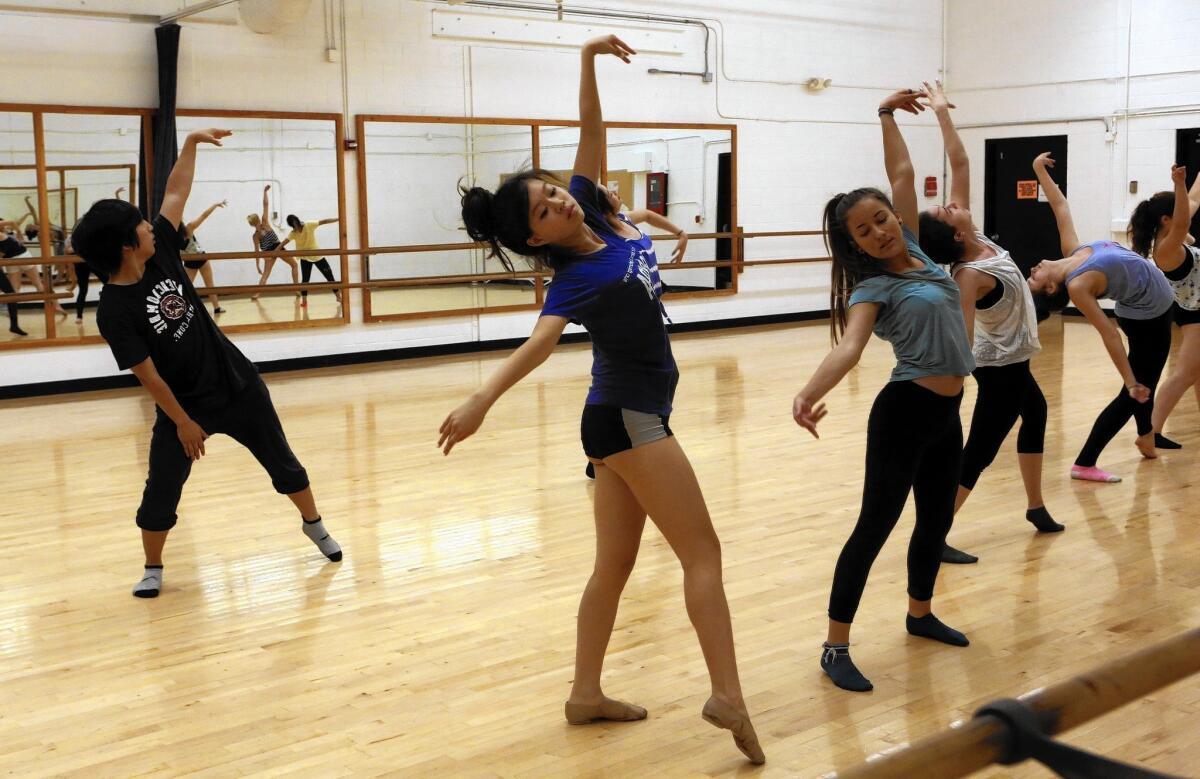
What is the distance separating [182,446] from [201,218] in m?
6.50

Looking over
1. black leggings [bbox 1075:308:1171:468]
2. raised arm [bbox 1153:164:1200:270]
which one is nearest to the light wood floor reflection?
black leggings [bbox 1075:308:1171:468]

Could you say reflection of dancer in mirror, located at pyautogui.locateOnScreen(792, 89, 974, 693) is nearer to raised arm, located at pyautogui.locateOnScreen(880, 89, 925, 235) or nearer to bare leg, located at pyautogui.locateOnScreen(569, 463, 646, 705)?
raised arm, located at pyautogui.locateOnScreen(880, 89, 925, 235)

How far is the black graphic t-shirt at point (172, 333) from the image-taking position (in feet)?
12.6

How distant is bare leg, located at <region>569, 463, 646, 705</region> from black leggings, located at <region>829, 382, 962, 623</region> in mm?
672

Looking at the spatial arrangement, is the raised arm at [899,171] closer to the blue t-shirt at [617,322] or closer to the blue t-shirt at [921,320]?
the blue t-shirt at [921,320]

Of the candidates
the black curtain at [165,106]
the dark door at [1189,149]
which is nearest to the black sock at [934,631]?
the black curtain at [165,106]

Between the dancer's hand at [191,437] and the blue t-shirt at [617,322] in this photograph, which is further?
the dancer's hand at [191,437]

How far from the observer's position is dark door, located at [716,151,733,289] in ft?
42.9

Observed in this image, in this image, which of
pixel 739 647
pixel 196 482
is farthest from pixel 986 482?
pixel 196 482

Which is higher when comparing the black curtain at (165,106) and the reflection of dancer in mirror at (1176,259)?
the black curtain at (165,106)

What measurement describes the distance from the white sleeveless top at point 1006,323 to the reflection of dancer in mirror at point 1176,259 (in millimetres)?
1675

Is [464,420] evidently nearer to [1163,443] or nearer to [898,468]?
[898,468]

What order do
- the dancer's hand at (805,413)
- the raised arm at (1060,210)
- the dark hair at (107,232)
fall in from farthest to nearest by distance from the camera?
the raised arm at (1060,210) < the dark hair at (107,232) < the dancer's hand at (805,413)

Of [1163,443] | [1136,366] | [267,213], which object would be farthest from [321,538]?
[267,213]
